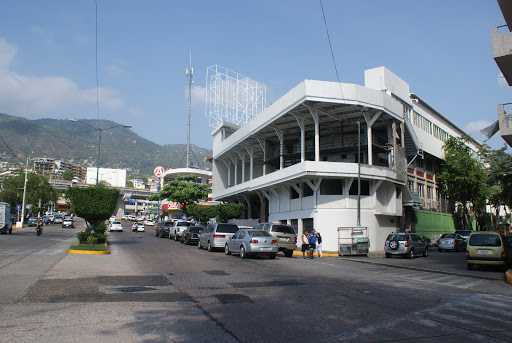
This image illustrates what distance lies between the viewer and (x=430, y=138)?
158 ft

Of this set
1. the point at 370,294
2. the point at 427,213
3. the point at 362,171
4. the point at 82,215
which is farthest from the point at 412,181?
the point at 370,294

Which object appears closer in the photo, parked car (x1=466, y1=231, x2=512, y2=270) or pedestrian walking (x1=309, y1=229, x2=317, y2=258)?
parked car (x1=466, y1=231, x2=512, y2=270)

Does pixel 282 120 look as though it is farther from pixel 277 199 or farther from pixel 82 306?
pixel 82 306

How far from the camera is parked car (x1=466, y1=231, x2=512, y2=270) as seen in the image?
17328mm

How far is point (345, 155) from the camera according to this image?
1502 inches

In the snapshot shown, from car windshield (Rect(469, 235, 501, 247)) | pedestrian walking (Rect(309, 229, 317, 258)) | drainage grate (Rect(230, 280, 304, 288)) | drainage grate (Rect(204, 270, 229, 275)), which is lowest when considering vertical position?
drainage grate (Rect(230, 280, 304, 288))

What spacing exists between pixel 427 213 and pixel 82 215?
35.9 metres

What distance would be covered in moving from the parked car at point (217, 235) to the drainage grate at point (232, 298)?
50.4ft

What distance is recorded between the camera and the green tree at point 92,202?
80.2ft

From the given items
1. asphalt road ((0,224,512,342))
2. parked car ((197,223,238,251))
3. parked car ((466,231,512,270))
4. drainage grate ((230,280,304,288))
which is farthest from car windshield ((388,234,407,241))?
drainage grate ((230,280,304,288))

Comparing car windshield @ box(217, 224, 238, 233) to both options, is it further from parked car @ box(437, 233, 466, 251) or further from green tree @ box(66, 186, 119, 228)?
parked car @ box(437, 233, 466, 251)

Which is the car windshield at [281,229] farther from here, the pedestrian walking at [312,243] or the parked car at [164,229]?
the parked car at [164,229]

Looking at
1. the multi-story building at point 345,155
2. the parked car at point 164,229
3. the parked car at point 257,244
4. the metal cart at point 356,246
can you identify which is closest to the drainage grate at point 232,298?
the parked car at point 257,244

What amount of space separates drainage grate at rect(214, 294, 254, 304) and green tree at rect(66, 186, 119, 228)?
1773cm
